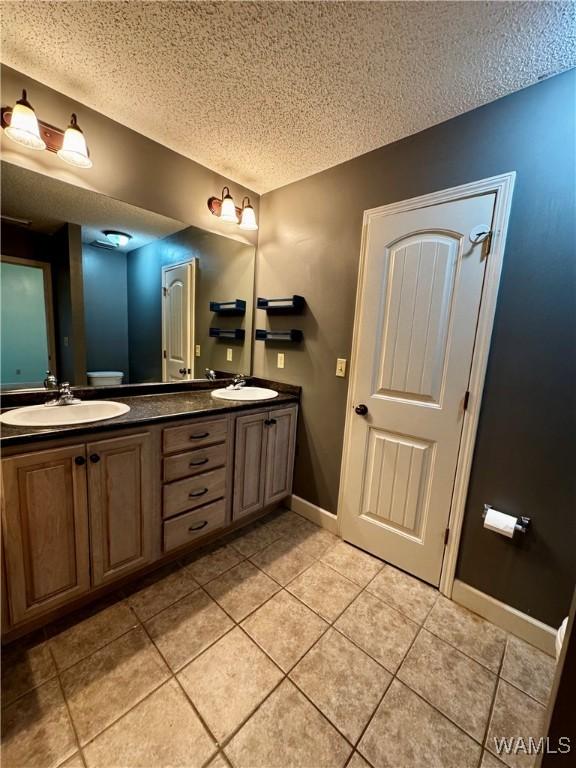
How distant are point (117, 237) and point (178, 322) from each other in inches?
24.4

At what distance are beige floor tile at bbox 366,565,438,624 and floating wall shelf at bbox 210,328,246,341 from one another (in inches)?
76.1

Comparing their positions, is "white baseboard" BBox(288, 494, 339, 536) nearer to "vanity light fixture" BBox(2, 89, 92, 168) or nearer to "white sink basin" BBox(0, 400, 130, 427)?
"white sink basin" BBox(0, 400, 130, 427)

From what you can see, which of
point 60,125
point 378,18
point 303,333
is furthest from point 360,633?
point 60,125

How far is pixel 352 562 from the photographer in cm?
187

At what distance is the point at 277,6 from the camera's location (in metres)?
1.09

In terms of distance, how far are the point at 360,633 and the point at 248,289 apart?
2.32 m

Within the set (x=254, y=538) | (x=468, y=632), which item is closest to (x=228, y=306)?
(x=254, y=538)

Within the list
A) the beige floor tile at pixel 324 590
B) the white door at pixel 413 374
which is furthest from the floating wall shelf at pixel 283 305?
the beige floor tile at pixel 324 590

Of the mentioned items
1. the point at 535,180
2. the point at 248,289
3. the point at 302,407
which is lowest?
the point at 302,407

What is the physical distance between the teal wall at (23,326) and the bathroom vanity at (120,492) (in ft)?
1.57

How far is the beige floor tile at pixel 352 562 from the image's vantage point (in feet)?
5.79

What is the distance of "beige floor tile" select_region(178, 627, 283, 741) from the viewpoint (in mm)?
1068

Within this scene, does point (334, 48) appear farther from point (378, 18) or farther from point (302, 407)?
point (302, 407)

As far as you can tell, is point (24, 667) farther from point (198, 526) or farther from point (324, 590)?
point (324, 590)
